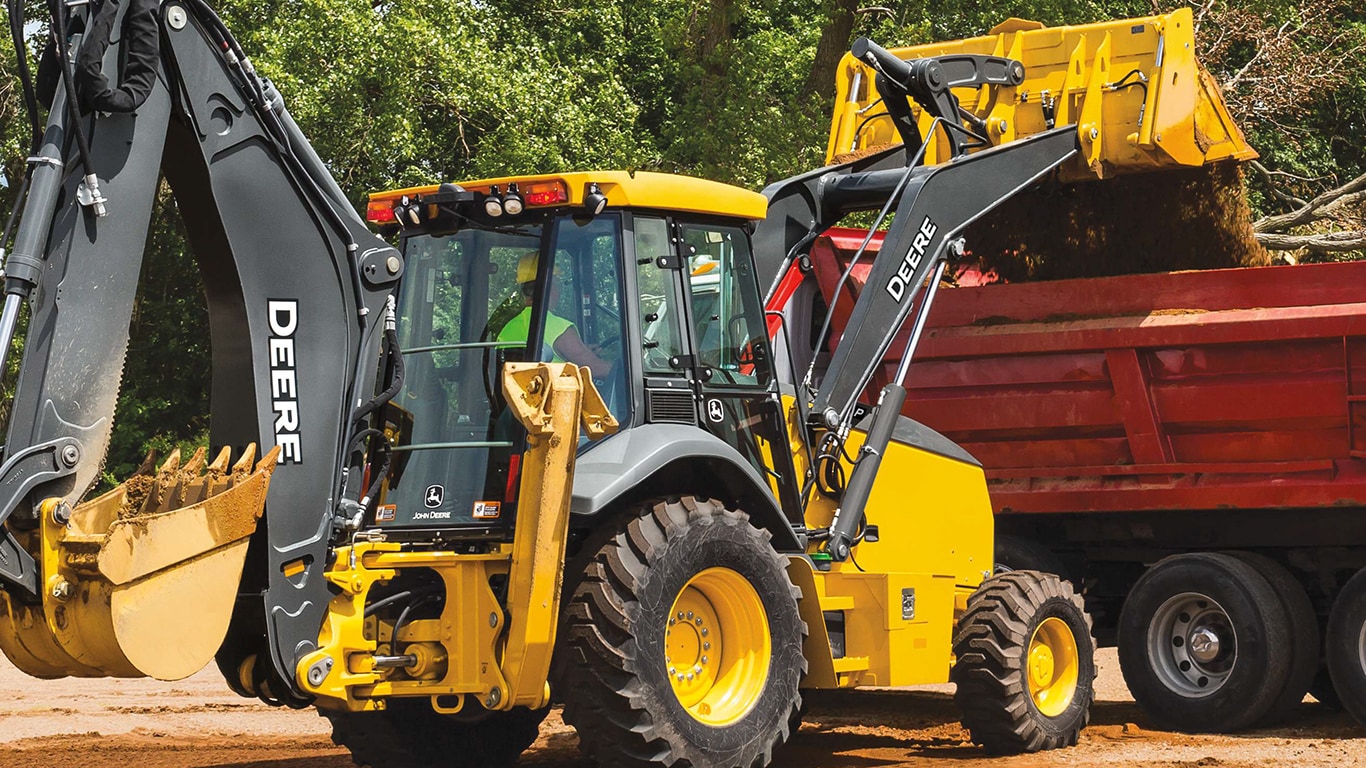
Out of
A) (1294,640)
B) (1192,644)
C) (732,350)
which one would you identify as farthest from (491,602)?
(1294,640)

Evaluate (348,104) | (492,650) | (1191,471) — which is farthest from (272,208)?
(348,104)

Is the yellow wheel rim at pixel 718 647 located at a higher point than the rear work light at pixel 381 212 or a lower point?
lower

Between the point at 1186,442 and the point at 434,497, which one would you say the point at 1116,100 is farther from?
the point at 434,497

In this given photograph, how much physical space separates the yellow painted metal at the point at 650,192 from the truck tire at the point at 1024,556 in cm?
362

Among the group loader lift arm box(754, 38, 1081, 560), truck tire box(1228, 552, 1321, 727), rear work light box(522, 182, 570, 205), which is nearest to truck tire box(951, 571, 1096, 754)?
loader lift arm box(754, 38, 1081, 560)

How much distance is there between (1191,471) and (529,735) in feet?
13.3

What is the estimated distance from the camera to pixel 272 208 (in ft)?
20.7

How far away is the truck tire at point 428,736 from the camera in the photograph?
7.43m

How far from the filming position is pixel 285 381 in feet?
20.5

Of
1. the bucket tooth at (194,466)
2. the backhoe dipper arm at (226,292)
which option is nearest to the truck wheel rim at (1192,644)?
the backhoe dipper arm at (226,292)

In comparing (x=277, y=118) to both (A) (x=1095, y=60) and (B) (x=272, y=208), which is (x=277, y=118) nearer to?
(B) (x=272, y=208)

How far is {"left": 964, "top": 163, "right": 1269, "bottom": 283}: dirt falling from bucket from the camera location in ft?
34.1

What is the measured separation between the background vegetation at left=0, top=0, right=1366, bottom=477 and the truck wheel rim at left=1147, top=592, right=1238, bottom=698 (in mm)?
7747

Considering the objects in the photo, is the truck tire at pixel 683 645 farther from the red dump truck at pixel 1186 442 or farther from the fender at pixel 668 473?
the red dump truck at pixel 1186 442
